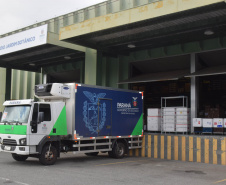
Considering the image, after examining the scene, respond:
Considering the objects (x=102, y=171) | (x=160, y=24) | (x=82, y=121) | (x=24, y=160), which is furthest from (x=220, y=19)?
(x=24, y=160)

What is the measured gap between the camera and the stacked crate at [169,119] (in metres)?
16.4

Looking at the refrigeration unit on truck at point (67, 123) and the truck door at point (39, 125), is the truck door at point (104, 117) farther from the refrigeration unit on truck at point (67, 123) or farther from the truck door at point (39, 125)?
the truck door at point (39, 125)

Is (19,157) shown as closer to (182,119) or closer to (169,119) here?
(169,119)

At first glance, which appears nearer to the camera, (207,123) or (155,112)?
(207,123)

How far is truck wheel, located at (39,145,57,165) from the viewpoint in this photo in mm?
12016

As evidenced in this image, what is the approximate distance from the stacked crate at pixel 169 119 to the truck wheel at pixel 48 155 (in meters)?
6.43

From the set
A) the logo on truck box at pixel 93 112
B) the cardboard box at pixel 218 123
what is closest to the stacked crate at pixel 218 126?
the cardboard box at pixel 218 123

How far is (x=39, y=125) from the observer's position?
1212cm

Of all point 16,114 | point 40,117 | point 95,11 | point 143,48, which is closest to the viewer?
point 40,117

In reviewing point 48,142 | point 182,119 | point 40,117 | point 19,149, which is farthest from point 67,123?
point 182,119

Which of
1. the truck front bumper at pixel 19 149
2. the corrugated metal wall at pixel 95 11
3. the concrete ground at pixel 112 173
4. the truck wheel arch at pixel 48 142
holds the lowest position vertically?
the concrete ground at pixel 112 173

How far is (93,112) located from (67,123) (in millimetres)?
1228

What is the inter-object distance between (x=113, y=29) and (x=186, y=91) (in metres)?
8.03

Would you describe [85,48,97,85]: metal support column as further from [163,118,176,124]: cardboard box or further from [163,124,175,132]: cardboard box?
[163,124,175,132]: cardboard box
